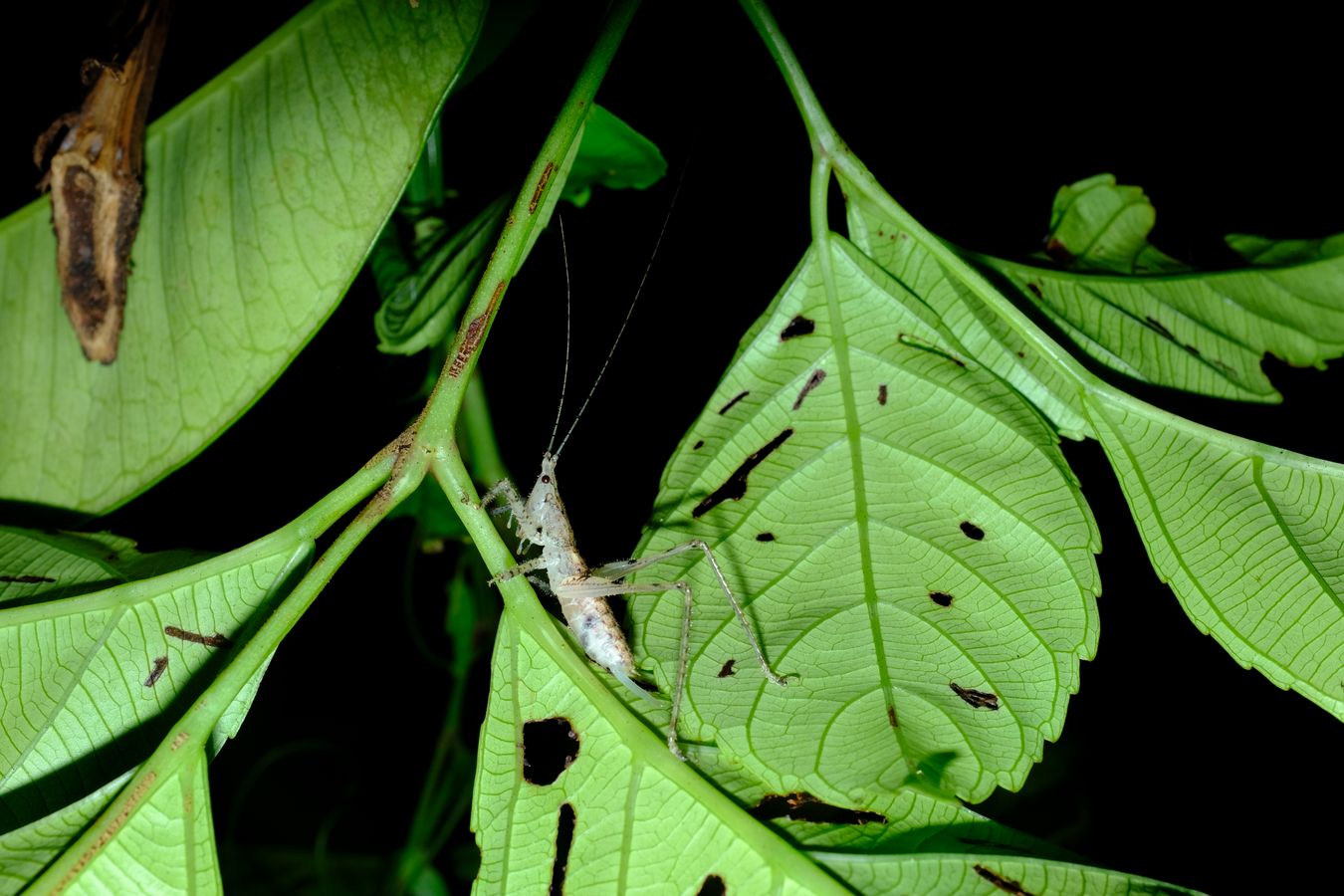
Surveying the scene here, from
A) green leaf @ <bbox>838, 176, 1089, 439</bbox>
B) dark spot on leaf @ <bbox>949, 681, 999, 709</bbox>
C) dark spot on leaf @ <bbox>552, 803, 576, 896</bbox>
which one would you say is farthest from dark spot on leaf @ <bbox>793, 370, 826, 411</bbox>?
dark spot on leaf @ <bbox>552, 803, 576, 896</bbox>

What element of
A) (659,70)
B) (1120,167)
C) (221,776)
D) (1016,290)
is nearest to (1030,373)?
(1016,290)

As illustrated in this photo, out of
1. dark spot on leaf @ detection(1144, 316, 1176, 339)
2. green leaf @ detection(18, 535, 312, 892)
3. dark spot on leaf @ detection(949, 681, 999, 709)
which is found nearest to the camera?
green leaf @ detection(18, 535, 312, 892)

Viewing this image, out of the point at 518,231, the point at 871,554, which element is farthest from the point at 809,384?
the point at 518,231

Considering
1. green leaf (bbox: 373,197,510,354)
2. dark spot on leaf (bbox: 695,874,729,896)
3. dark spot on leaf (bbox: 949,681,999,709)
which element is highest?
green leaf (bbox: 373,197,510,354)

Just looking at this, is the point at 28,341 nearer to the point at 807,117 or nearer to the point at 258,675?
the point at 258,675

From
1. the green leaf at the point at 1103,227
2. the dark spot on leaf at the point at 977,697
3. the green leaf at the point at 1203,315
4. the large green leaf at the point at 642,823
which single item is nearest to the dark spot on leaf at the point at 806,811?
the large green leaf at the point at 642,823

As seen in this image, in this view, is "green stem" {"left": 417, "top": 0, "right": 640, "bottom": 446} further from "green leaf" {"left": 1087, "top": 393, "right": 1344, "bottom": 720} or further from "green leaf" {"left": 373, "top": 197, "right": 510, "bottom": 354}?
"green leaf" {"left": 1087, "top": 393, "right": 1344, "bottom": 720}
